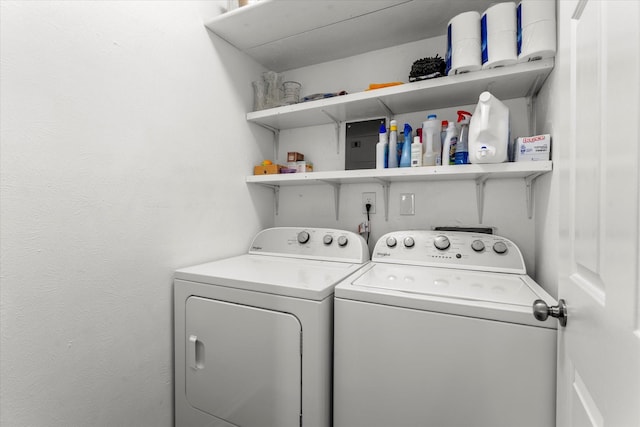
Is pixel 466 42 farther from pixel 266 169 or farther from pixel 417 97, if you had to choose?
pixel 266 169

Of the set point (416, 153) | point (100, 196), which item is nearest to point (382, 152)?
point (416, 153)

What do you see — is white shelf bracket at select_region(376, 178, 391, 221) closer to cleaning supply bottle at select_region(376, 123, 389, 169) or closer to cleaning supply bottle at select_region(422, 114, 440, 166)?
cleaning supply bottle at select_region(376, 123, 389, 169)

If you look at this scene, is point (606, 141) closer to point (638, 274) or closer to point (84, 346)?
point (638, 274)

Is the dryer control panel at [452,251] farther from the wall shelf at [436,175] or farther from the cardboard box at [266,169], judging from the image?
the cardboard box at [266,169]

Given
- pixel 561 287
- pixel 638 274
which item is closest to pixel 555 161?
pixel 561 287

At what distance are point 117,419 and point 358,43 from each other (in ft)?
7.78

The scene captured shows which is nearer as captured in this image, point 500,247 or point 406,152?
point 500,247

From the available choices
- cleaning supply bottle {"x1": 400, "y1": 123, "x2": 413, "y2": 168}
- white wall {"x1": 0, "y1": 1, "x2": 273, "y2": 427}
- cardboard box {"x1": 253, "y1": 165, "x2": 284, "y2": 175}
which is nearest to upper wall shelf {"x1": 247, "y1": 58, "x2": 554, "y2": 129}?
cleaning supply bottle {"x1": 400, "y1": 123, "x2": 413, "y2": 168}

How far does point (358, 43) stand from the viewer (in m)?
1.87

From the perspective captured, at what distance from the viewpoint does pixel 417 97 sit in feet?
5.25

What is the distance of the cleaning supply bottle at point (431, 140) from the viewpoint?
1542mm

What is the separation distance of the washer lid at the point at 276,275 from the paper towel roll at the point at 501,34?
3.83 ft

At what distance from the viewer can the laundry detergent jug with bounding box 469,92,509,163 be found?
4.08 ft

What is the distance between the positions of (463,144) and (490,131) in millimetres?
166
